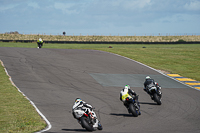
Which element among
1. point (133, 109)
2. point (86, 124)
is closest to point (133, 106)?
point (133, 109)

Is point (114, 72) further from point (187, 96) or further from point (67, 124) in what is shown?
point (67, 124)

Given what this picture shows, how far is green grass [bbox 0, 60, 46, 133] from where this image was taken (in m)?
11.9

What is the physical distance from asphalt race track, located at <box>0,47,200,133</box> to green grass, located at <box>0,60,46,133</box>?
2.14 ft

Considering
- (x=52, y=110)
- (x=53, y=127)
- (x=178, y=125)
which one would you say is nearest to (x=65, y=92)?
(x=52, y=110)

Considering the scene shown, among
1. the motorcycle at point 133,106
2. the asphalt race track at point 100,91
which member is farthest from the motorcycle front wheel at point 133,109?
the asphalt race track at point 100,91

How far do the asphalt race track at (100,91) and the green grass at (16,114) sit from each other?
0.65 m

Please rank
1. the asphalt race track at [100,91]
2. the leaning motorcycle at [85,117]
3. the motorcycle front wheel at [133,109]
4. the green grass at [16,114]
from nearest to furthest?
the leaning motorcycle at [85,117]
the green grass at [16,114]
the asphalt race track at [100,91]
the motorcycle front wheel at [133,109]

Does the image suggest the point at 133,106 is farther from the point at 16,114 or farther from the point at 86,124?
the point at 16,114

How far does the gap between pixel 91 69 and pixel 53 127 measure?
1747cm

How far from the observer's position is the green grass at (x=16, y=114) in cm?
1194

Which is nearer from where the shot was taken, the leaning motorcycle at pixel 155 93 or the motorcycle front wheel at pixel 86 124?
the motorcycle front wheel at pixel 86 124

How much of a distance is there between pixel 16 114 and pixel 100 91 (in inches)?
305

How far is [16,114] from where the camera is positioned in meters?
14.2

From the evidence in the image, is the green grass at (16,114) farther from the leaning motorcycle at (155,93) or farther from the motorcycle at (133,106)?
the leaning motorcycle at (155,93)
